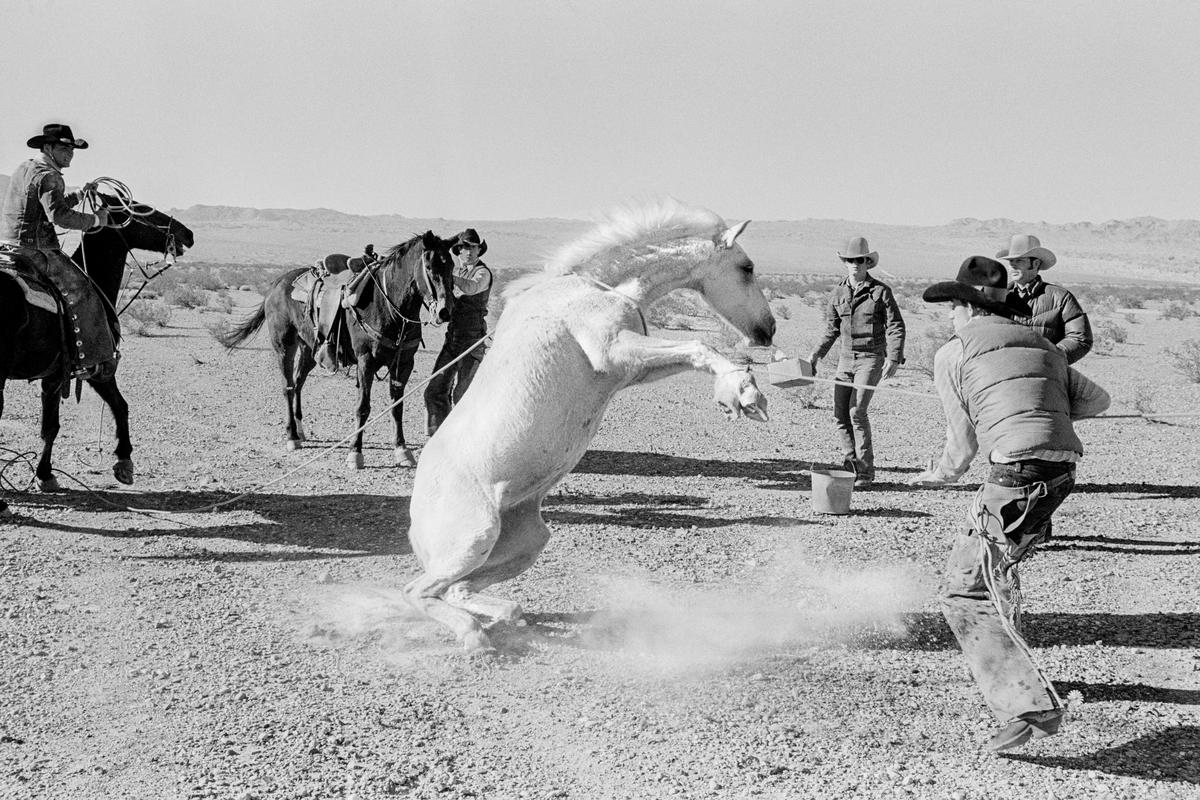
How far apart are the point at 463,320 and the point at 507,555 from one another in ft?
19.6

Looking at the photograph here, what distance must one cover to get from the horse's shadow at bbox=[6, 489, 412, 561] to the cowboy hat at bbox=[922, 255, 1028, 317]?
4584 mm

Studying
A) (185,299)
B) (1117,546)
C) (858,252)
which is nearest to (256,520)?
(858,252)

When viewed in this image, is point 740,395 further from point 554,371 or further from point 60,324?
point 60,324

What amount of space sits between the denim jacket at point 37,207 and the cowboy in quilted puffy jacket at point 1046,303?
7274 mm

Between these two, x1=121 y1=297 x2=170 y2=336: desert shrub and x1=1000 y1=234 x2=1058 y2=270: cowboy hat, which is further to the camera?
x1=121 y1=297 x2=170 y2=336: desert shrub

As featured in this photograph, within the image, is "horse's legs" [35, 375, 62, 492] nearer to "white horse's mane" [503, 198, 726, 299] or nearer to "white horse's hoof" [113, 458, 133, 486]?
"white horse's hoof" [113, 458, 133, 486]

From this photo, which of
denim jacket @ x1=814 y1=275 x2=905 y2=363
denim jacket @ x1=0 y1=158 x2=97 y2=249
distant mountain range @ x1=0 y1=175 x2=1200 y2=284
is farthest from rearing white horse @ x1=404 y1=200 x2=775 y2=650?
distant mountain range @ x1=0 y1=175 x2=1200 y2=284

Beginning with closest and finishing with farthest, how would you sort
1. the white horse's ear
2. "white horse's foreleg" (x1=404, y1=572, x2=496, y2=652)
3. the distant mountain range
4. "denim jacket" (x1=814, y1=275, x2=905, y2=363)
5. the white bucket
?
the white horse's ear < "white horse's foreleg" (x1=404, y1=572, x2=496, y2=652) < the white bucket < "denim jacket" (x1=814, y1=275, x2=905, y2=363) < the distant mountain range

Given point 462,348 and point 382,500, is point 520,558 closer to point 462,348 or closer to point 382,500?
point 382,500

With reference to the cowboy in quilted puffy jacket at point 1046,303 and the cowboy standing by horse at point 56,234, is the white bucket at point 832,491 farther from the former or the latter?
the cowboy standing by horse at point 56,234

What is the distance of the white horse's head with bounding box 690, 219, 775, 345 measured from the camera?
224 inches

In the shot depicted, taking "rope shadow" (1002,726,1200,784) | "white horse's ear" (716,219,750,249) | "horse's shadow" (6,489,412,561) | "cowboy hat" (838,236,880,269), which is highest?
"white horse's ear" (716,219,750,249)

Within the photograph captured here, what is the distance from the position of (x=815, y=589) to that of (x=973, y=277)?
2835 mm

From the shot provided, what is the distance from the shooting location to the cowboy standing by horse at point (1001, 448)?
472cm
